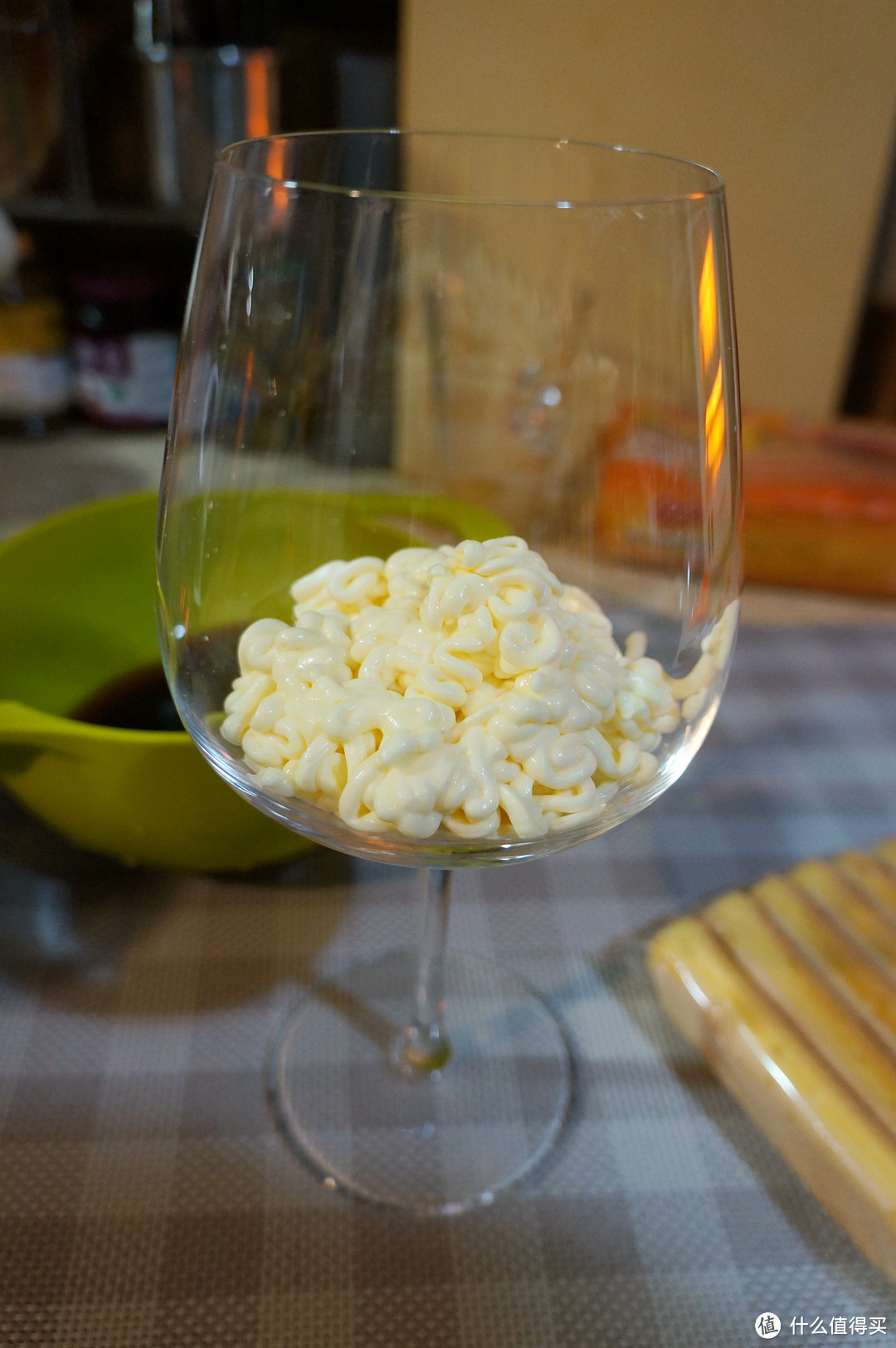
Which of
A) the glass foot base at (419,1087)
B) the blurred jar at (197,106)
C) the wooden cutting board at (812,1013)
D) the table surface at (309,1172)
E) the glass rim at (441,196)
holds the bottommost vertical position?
the glass foot base at (419,1087)

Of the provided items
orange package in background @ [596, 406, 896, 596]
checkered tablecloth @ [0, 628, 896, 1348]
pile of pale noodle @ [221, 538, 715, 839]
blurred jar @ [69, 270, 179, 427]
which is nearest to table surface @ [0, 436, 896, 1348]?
checkered tablecloth @ [0, 628, 896, 1348]

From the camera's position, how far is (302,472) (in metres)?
0.40

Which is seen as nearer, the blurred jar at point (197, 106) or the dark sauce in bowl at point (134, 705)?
the dark sauce in bowl at point (134, 705)

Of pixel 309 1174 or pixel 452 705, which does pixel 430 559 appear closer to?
pixel 452 705

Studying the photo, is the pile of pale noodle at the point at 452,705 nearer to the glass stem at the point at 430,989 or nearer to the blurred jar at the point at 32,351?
the glass stem at the point at 430,989

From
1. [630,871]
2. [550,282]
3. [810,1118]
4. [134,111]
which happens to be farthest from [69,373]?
[810,1118]

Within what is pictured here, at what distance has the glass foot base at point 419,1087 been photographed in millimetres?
388

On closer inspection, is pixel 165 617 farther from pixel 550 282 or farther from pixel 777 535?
pixel 777 535

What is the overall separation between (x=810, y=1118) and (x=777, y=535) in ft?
1.91

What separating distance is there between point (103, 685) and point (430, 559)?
0.95 ft

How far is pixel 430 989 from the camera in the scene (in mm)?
428

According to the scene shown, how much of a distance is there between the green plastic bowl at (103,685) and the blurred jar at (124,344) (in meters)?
0.48

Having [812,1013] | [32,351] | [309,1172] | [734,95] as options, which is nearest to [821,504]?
[734,95]

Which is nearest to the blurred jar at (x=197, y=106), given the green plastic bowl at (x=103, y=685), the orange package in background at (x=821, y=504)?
the green plastic bowl at (x=103, y=685)
